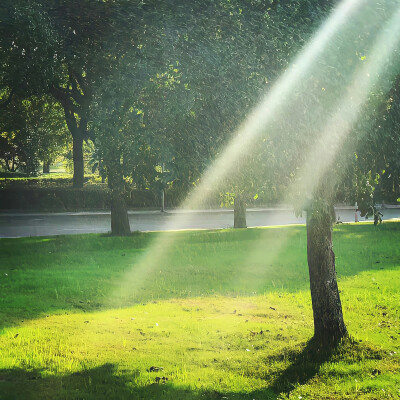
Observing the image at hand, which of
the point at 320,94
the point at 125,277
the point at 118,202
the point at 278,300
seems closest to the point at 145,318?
the point at 278,300

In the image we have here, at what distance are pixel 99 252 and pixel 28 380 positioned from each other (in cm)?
1013

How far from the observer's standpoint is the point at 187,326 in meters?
8.90

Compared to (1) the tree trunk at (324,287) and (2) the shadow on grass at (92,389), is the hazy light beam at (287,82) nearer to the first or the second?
(1) the tree trunk at (324,287)

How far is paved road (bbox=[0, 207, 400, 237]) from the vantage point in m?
24.1

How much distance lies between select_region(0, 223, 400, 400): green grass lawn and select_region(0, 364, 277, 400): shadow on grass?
0.07ft

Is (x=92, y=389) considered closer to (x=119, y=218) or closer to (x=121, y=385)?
(x=121, y=385)

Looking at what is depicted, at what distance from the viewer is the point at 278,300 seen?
35.8 feet

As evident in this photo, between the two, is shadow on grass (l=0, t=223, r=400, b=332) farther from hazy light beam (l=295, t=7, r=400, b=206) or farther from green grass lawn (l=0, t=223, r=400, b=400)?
hazy light beam (l=295, t=7, r=400, b=206)

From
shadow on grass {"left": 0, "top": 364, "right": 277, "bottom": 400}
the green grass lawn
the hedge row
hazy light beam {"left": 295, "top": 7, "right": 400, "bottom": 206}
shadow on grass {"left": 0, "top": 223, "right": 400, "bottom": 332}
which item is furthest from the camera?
the hedge row

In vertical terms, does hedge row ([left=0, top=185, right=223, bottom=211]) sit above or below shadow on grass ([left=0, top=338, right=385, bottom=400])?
above

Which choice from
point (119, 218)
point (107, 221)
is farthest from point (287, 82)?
point (107, 221)

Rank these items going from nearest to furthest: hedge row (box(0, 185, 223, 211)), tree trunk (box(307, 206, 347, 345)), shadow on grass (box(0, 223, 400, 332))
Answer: tree trunk (box(307, 206, 347, 345))
shadow on grass (box(0, 223, 400, 332))
hedge row (box(0, 185, 223, 211))

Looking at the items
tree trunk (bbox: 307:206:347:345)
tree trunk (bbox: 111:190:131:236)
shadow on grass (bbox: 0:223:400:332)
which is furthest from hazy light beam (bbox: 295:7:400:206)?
tree trunk (bbox: 111:190:131:236)

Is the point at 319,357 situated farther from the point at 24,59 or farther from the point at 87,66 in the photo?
the point at 24,59
